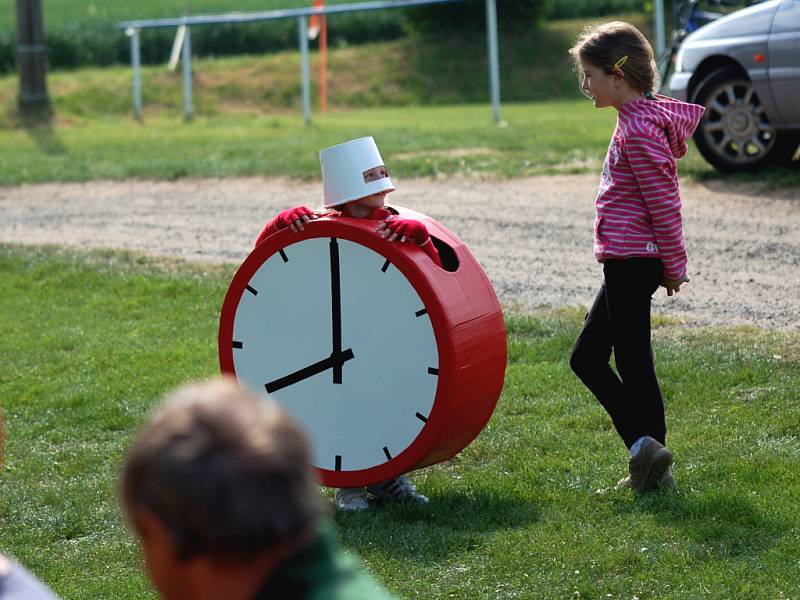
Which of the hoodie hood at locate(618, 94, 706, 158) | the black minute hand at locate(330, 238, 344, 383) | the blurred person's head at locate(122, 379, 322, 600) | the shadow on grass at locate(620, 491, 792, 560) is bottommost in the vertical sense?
the shadow on grass at locate(620, 491, 792, 560)

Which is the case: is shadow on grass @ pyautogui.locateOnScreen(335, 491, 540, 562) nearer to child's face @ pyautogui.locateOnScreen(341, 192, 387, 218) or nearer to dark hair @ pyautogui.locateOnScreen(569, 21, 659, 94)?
child's face @ pyautogui.locateOnScreen(341, 192, 387, 218)

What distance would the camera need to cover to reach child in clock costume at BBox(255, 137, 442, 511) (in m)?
5.09

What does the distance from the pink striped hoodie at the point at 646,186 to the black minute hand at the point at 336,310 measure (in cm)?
102

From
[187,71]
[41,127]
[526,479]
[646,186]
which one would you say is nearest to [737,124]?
[526,479]

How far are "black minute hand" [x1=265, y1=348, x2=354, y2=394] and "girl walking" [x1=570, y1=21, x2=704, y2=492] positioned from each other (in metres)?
1.06

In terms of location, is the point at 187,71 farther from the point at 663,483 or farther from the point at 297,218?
the point at 663,483

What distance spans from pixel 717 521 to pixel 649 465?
1.21 feet

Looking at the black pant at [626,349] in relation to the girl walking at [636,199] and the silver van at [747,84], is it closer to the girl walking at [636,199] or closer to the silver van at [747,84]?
the girl walking at [636,199]

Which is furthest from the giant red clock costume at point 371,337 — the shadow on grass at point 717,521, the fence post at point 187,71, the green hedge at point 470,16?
the green hedge at point 470,16

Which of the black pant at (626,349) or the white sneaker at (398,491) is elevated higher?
the black pant at (626,349)

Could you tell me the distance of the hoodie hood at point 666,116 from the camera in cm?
496

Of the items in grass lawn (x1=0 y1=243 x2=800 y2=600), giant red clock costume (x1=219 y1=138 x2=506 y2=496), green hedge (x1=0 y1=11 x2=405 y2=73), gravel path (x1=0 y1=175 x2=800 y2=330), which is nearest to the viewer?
grass lawn (x1=0 y1=243 x2=800 y2=600)

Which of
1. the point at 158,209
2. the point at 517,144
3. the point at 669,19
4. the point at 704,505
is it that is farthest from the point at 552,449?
the point at 669,19

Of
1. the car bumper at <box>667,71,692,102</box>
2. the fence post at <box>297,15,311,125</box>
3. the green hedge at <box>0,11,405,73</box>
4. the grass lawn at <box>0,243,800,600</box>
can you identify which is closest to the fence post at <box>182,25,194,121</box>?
the fence post at <box>297,15,311,125</box>
